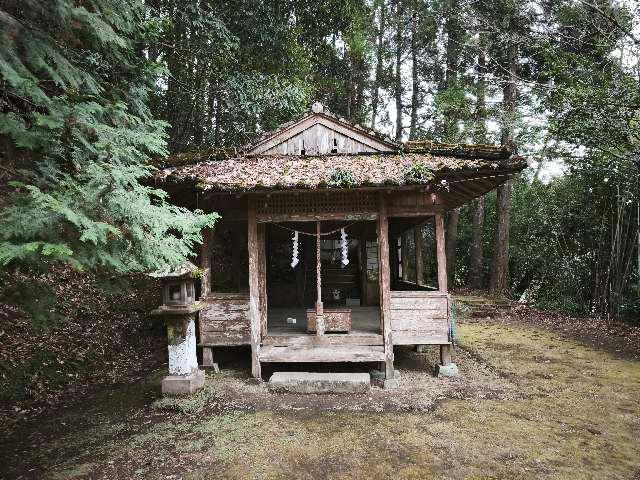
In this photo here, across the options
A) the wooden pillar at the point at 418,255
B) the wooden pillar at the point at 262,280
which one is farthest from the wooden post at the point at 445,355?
the wooden pillar at the point at 262,280

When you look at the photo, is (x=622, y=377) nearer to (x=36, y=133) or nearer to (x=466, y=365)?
(x=466, y=365)

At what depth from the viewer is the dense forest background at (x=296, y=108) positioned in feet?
12.7

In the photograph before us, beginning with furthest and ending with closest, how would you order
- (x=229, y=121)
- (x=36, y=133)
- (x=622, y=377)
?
(x=229, y=121)
(x=622, y=377)
(x=36, y=133)

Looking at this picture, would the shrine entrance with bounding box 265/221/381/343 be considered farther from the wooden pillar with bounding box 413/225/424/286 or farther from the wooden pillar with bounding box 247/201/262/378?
the wooden pillar with bounding box 247/201/262/378

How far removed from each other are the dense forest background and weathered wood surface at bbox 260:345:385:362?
3.54m

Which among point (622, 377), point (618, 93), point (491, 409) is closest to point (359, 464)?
point (491, 409)

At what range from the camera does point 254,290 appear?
7883 mm

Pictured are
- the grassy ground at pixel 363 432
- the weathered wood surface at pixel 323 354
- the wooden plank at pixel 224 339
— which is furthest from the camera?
the wooden plank at pixel 224 339

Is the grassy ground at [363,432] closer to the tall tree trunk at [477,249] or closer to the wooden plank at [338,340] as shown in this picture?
the wooden plank at [338,340]

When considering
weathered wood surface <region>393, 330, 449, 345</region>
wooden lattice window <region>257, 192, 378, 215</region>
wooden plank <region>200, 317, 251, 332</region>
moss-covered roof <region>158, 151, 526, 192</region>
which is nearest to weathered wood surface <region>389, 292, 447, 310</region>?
weathered wood surface <region>393, 330, 449, 345</region>

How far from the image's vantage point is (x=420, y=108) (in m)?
23.2

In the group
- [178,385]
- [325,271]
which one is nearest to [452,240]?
[325,271]

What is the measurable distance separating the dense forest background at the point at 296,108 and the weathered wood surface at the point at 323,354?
3540mm

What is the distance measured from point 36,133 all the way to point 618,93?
1145 cm
